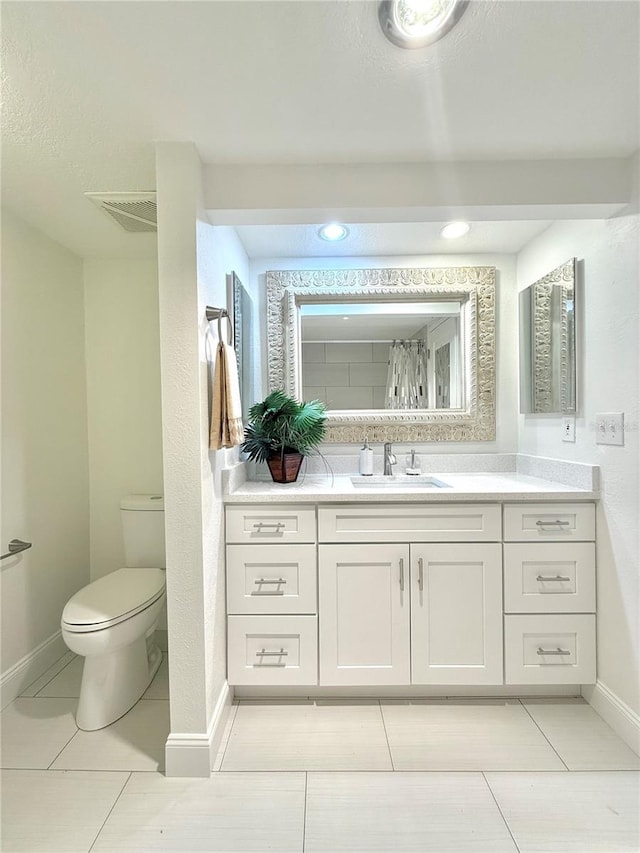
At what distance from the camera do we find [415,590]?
1.73 metres

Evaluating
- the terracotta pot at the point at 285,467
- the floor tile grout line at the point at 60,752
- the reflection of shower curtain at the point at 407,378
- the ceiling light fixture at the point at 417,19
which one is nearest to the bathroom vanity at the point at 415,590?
the terracotta pot at the point at 285,467

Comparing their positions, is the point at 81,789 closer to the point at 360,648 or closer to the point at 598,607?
the point at 360,648

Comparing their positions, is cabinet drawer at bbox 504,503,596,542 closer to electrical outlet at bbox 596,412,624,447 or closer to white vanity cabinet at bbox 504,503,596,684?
white vanity cabinet at bbox 504,503,596,684

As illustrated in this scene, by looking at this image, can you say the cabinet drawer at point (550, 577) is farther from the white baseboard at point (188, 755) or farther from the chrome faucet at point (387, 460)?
the white baseboard at point (188, 755)

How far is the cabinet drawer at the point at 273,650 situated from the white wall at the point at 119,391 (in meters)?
1.01

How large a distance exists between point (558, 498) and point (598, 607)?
0.47m

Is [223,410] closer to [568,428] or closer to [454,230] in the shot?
[454,230]

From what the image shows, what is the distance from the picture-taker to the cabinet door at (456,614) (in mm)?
1719

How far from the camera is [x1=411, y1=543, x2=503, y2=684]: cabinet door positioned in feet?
5.64

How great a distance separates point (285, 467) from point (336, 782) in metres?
1.18

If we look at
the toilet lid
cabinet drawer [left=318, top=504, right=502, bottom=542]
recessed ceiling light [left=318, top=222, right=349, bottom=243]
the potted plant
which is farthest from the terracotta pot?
Result: recessed ceiling light [left=318, top=222, right=349, bottom=243]

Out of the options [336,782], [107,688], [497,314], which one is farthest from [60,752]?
[497,314]

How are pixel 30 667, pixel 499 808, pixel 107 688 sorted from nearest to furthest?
1. pixel 499 808
2. pixel 107 688
3. pixel 30 667

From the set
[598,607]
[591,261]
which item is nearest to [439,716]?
[598,607]
